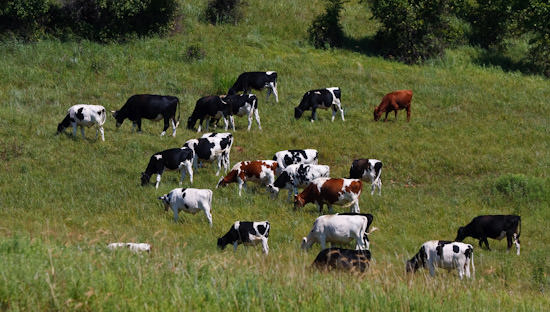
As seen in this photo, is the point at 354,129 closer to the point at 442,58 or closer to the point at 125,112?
the point at 125,112

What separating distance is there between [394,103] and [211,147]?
1112 cm

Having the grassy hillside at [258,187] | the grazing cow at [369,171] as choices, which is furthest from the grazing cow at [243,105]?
the grazing cow at [369,171]

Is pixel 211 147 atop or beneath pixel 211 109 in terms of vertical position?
atop

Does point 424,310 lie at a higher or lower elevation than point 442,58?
higher

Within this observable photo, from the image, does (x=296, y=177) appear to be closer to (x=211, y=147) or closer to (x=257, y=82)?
(x=211, y=147)

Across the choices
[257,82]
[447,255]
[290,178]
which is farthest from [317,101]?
[447,255]

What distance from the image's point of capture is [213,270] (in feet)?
23.4

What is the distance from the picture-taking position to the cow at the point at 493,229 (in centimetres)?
1600

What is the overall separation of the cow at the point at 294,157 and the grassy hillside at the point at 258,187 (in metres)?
1.38

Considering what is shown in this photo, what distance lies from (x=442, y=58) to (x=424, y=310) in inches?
1491

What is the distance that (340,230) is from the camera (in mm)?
14656

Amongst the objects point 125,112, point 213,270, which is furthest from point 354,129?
point 213,270

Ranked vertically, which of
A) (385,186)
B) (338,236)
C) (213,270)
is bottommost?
(385,186)

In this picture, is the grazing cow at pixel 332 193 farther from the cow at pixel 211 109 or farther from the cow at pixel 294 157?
the cow at pixel 211 109
